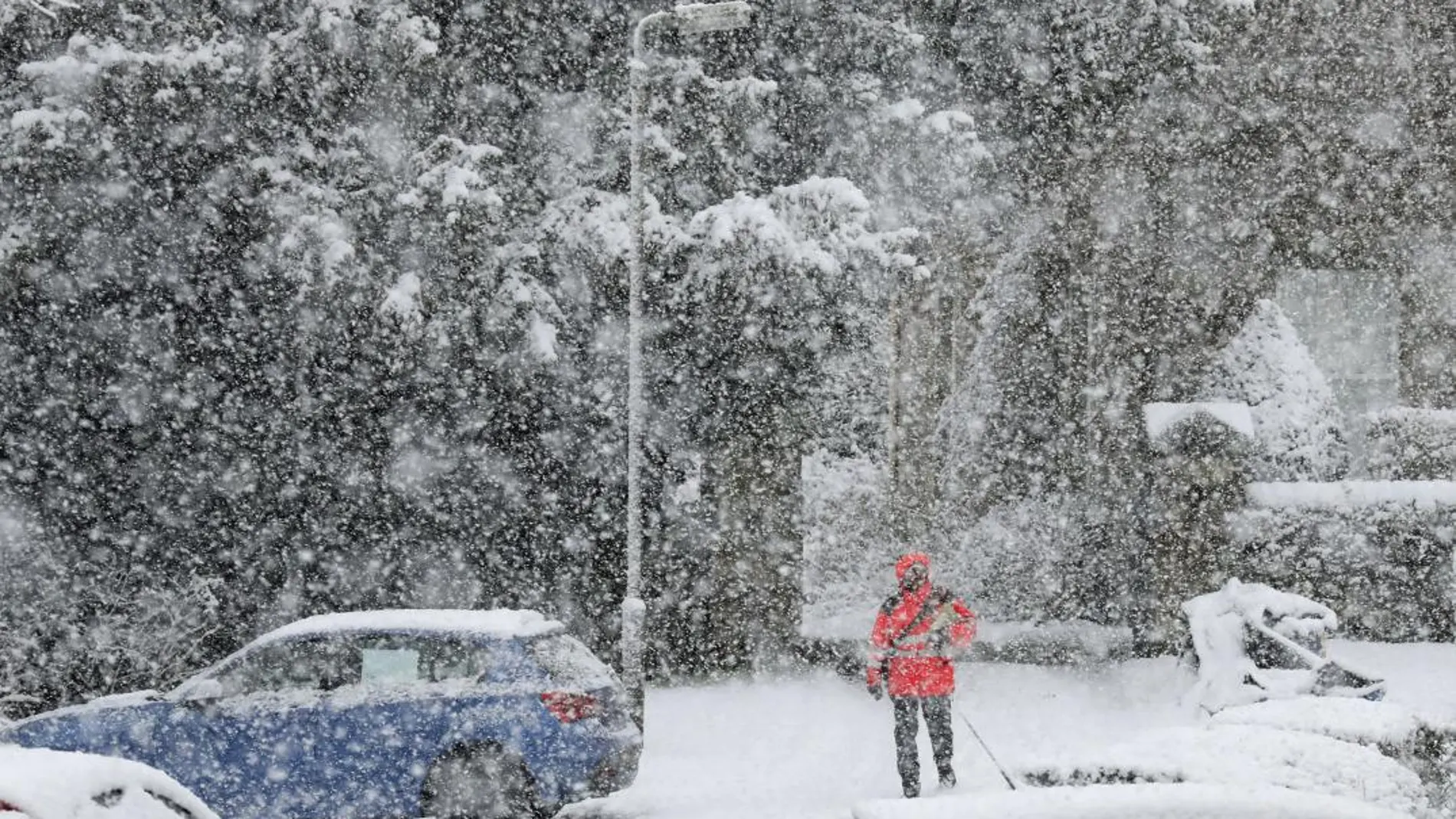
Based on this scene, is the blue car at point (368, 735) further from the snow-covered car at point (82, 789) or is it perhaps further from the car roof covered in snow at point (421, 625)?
the snow-covered car at point (82, 789)

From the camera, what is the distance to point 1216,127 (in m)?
18.3

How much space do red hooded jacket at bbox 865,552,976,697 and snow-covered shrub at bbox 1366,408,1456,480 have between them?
32.2ft

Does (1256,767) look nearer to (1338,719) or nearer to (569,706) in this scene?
(1338,719)

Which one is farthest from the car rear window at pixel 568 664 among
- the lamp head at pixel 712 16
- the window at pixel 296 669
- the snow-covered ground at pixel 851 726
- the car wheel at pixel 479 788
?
the lamp head at pixel 712 16

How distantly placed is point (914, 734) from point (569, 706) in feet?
8.49

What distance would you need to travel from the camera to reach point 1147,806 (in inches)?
167

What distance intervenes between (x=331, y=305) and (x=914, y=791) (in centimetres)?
764

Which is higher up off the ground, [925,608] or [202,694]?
[925,608]

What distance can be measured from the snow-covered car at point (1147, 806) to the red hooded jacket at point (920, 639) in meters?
6.21

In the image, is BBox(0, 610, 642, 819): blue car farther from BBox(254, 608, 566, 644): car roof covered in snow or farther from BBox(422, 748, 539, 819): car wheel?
BBox(254, 608, 566, 644): car roof covered in snow

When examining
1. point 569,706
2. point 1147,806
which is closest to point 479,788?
point 569,706

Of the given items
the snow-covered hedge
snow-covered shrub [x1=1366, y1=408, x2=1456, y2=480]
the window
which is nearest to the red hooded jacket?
the window

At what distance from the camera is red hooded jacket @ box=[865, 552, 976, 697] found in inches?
415

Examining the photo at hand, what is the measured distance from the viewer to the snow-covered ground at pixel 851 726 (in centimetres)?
1108
